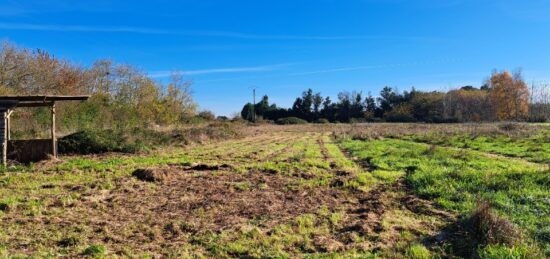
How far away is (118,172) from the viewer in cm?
1233

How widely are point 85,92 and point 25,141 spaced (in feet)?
68.9

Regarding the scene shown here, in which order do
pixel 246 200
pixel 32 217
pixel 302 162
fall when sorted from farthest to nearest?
1. pixel 302 162
2. pixel 246 200
3. pixel 32 217

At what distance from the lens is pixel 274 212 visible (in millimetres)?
7742

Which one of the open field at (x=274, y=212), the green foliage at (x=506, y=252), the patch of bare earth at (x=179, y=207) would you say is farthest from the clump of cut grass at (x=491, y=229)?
the patch of bare earth at (x=179, y=207)

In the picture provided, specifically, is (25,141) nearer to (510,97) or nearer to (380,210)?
(380,210)

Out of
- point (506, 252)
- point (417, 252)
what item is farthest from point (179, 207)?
point (506, 252)

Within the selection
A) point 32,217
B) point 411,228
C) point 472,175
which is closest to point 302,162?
point 472,175

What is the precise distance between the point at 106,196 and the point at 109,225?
8.33 feet

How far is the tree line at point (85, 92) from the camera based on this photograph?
22.8 metres

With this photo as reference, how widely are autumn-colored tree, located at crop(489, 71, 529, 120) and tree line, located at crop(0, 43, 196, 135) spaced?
53.0 meters

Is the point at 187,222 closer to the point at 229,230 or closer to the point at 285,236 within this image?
the point at 229,230

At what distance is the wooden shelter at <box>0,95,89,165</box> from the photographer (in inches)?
562

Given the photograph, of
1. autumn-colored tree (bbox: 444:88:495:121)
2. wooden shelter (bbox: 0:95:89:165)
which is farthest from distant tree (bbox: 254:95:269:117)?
wooden shelter (bbox: 0:95:89:165)

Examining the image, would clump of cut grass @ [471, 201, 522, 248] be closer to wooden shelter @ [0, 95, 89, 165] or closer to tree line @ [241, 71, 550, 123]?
wooden shelter @ [0, 95, 89, 165]
